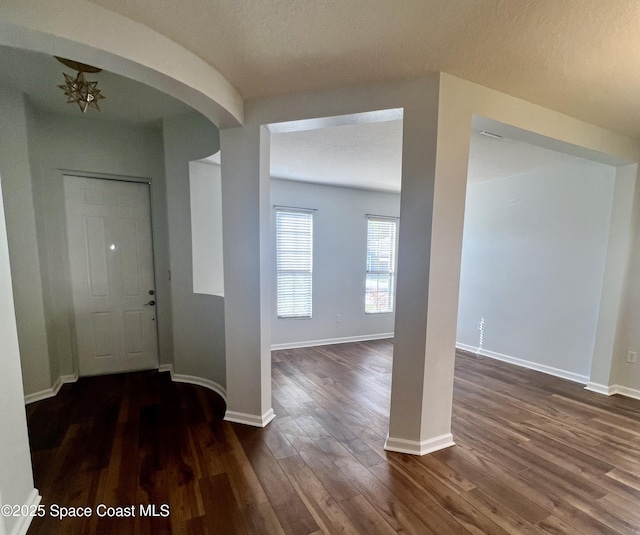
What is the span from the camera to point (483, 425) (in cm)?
240

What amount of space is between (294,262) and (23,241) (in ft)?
9.84

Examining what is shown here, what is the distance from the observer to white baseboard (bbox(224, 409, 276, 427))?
2.33 metres

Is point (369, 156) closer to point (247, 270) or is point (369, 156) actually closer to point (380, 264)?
point (247, 270)

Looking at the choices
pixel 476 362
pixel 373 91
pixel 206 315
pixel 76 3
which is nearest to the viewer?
pixel 76 3

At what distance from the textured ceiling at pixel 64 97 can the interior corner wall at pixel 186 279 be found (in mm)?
229

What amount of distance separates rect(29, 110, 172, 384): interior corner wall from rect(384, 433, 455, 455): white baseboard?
2.87m

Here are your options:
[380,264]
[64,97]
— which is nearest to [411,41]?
[64,97]

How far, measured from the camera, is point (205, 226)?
123 inches

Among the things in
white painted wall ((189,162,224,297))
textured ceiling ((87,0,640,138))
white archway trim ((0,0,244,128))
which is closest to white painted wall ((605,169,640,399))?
textured ceiling ((87,0,640,138))

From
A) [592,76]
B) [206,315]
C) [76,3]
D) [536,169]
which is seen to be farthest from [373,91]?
[536,169]

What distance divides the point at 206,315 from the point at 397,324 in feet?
6.59

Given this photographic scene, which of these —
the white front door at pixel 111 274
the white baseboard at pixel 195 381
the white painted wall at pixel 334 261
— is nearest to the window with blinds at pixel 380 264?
the white painted wall at pixel 334 261

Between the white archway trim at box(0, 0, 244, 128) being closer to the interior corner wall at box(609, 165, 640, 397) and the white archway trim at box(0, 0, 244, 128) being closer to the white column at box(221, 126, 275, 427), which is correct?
the white column at box(221, 126, 275, 427)

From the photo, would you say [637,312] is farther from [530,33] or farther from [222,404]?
[222,404]
